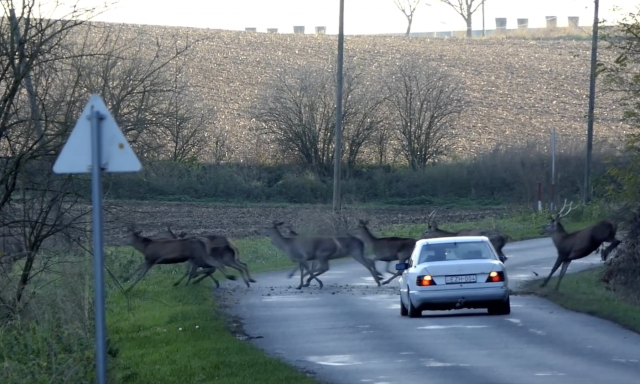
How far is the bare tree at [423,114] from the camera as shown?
61031mm

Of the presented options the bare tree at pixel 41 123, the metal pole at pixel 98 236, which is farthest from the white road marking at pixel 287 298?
the metal pole at pixel 98 236

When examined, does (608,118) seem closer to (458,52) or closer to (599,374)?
(458,52)

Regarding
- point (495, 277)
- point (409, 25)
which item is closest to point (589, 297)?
point (495, 277)

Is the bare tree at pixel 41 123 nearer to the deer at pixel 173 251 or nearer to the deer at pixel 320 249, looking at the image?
the deer at pixel 173 251

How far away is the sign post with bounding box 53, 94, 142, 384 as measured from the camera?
841 centimetres

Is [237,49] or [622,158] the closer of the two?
[622,158]

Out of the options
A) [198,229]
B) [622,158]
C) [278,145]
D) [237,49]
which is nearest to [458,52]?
[237,49]

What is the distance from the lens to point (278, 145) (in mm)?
60281

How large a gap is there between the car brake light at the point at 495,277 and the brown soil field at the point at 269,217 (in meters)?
15.3

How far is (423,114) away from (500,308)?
43357mm

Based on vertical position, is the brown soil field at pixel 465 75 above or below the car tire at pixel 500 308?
above

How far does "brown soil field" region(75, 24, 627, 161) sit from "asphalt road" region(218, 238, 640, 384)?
125ft

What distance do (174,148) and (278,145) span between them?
19.9 ft

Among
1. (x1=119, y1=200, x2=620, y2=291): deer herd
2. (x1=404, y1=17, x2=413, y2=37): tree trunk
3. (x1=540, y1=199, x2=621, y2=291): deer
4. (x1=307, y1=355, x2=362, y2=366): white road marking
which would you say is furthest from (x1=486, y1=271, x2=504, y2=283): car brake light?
(x1=404, y1=17, x2=413, y2=37): tree trunk
